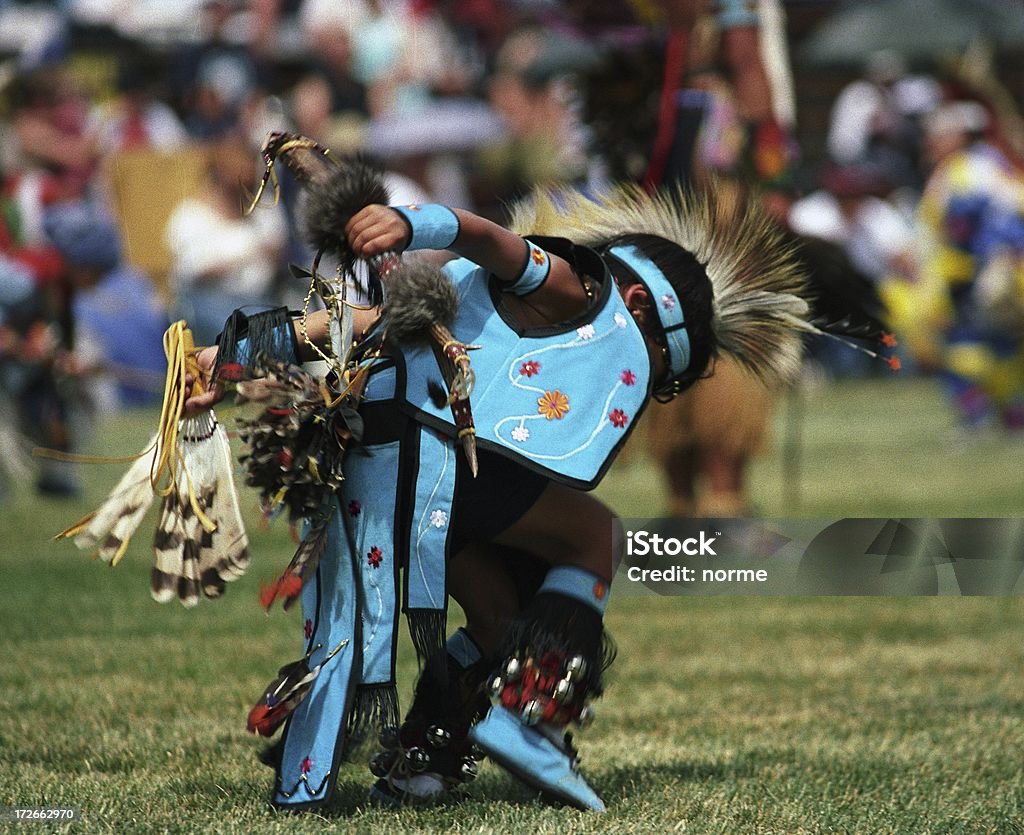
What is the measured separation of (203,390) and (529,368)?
520 millimetres

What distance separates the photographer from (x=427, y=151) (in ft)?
39.8

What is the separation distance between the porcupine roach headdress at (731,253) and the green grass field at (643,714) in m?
0.76

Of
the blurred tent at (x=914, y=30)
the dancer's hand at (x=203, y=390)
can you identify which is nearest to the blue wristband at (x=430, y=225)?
the dancer's hand at (x=203, y=390)

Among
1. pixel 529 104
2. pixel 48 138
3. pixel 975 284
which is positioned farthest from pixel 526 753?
pixel 529 104

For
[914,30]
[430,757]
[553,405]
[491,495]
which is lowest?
[430,757]

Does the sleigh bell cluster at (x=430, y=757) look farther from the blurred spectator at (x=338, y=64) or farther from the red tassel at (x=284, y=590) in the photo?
the blurred spectator at (x=338, y=64)

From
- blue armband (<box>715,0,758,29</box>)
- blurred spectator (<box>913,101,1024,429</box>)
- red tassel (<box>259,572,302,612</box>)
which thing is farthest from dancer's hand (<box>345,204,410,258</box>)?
blurred spectator (<box>913,101,1024,429</box>)

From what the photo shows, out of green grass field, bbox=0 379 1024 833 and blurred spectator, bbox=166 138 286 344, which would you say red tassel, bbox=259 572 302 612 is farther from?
blurred spectator, bbox=166 138 286 344

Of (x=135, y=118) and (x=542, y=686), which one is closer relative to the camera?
(x=542, y=686)

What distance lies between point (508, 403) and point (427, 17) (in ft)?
35.0

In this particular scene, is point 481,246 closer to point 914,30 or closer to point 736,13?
point 736,13

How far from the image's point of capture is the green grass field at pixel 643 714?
2.73m

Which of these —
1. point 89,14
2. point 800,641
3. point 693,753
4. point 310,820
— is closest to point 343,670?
point 310,820

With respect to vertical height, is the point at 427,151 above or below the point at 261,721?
above
